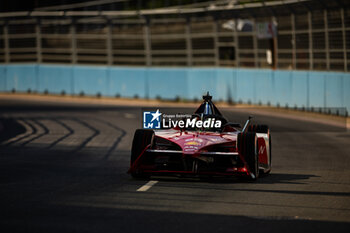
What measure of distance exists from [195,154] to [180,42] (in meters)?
27.5

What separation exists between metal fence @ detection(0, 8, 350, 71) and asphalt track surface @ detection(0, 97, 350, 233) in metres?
9.51

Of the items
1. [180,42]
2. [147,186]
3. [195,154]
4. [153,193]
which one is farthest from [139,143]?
[180,42]

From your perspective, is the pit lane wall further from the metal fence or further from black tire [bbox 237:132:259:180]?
black tire [bbox 237:132:259:180]

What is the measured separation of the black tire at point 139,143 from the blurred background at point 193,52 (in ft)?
53.8

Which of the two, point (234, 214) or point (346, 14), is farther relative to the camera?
point (346, 14)

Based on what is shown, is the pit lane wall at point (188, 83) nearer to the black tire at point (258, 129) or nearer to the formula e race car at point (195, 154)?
the black tire at point (258, 129)

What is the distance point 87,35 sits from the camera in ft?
139

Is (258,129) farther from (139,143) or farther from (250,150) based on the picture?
(139,143)

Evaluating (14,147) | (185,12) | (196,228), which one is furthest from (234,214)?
(185,12)

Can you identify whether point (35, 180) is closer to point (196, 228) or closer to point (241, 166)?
point (241, 166)

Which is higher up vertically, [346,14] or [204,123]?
[346,14]

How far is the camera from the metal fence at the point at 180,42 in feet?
100

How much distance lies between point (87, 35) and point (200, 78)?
278 inches

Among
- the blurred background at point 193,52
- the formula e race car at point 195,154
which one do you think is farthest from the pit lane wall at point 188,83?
the formula e race car at point 195,154
